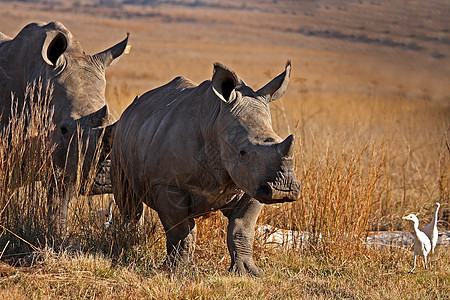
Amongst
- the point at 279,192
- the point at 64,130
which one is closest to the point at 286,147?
the point at 279,192

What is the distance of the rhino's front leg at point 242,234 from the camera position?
571 centimetres

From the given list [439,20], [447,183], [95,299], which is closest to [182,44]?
[439,20]

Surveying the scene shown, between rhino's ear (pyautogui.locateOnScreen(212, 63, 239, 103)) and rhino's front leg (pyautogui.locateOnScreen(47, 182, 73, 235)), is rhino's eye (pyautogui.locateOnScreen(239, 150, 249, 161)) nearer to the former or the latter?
rhino's ear (pyautogui.locateOnScreen(212, 63, 239, 103))

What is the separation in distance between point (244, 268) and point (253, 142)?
1164 mm

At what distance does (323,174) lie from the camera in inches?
280

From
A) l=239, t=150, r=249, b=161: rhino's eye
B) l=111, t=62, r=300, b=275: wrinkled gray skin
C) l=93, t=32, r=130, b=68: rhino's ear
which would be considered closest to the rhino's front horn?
l=111, t=62, r=300, b=275: wrinkled gray skin

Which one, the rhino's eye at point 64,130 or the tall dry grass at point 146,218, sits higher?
the rhino's eye at point 64,130

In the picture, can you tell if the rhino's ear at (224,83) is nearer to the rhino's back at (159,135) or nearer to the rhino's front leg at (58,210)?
the rhino's back at (159,135)

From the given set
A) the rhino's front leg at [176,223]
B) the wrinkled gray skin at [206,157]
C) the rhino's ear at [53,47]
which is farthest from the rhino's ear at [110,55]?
the rhino's front leg at [176,223]

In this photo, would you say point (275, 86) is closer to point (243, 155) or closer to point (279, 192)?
point (243, 155)

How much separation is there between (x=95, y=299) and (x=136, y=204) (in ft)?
4.42

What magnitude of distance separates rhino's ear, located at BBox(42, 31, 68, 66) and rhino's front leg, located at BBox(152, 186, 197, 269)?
222 centimetres

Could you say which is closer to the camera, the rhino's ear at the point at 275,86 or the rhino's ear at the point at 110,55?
the rhino's ear at the point at 275,86

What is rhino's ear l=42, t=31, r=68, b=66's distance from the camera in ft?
23.6
